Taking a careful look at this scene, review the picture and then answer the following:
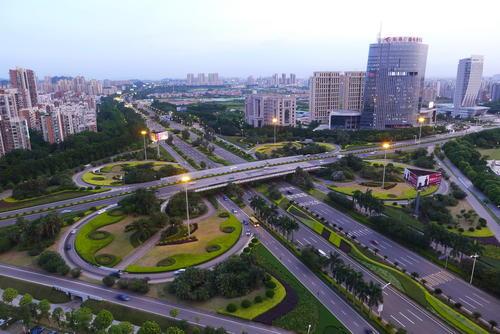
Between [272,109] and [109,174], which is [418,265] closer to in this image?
[109,174]

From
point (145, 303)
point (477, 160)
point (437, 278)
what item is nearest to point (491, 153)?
point (477, 160)

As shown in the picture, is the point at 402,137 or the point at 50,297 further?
the point at 402,137

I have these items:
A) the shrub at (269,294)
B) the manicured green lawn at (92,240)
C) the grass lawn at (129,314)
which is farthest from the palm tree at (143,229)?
the shrub at (269,294)

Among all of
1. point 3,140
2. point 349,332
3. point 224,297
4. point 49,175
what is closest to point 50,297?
point 224,297

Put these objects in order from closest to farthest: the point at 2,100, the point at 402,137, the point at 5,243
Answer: the point at 5,243 → the point at 2,100 → the point at 402,137

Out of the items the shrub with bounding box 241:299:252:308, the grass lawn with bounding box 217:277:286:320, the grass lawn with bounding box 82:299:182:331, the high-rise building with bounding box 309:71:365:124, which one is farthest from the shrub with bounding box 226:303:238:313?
the high-rise building with bounding box 309:71:365:124

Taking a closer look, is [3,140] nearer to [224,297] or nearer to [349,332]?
[224,297]
